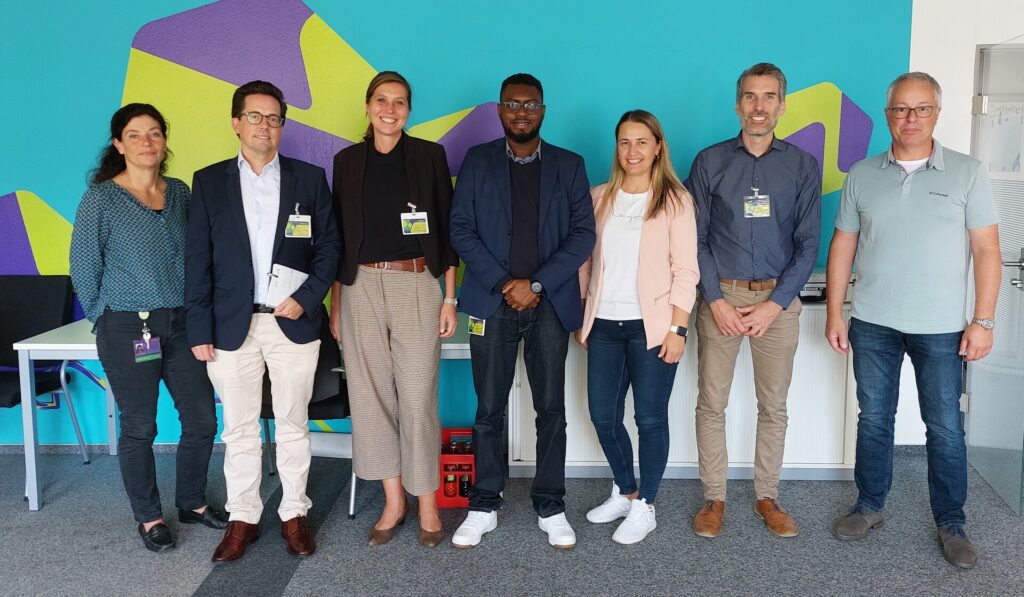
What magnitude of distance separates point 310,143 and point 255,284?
122 cm

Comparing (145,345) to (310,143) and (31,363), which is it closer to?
(31,363)

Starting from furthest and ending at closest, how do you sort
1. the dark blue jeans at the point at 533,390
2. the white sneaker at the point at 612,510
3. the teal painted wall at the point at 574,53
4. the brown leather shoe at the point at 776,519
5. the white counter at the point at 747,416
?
the teal painted wall at the point at 574,53
the white counter at the point at 747,416
the white sneaker at the point at 612,510
the brown leather shoe at the point at 776,519
the dark blue jeans at the point at 533,390

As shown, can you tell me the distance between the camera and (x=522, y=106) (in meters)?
2.80

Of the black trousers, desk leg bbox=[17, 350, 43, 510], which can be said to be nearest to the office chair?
desk leg bbox=[17, 350, 43, 510]

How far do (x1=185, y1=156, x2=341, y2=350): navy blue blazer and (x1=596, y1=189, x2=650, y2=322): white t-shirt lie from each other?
101cm

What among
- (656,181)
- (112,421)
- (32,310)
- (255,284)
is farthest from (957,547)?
(32,310)

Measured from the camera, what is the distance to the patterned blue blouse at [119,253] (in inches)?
111

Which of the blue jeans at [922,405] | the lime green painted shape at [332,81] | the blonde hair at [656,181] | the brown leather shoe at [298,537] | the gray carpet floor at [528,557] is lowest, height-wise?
the gray carpet floor at [528,557]

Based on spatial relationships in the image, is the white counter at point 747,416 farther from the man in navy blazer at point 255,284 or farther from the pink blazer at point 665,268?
the man in navy blazer at point 255,284

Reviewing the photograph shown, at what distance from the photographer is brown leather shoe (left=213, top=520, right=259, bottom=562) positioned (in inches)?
114

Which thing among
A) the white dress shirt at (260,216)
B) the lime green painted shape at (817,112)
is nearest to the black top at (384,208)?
the white dress shirt at (260,216)

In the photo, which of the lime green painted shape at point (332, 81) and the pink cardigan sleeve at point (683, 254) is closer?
the pink cardigan sleeve at point (683, 254)

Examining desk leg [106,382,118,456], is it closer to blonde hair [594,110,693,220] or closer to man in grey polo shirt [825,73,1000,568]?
blonde hair [594,110,693,220]

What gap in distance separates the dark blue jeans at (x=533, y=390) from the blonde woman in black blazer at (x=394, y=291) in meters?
0.18
